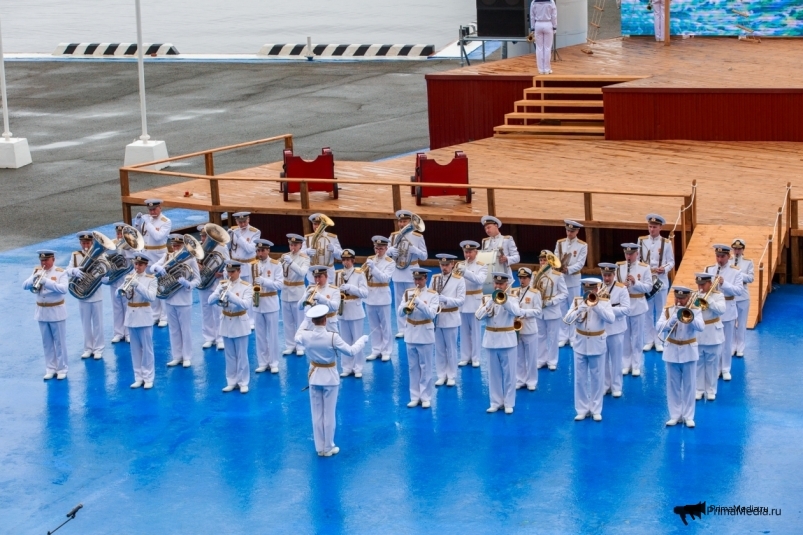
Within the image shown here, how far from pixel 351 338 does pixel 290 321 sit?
1.09 metres

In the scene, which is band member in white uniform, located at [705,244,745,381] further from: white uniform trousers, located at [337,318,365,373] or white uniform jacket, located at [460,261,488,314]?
white uniform trousers, located at [337,318,365,373]

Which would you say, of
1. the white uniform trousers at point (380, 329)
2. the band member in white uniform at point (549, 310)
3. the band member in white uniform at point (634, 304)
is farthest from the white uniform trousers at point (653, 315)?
the white uniform trousers at point (380, 329)

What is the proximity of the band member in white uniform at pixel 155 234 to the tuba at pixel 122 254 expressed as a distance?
102 cm

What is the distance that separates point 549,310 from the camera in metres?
17.3

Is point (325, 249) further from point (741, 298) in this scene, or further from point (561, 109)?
point (561, 109)

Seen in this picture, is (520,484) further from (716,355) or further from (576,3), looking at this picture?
(576,3)

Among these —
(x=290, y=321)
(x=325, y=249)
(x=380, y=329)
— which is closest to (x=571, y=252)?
(x=380, y=329)

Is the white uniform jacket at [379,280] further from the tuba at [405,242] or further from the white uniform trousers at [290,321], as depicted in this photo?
the white uniform trousers at [290,321]

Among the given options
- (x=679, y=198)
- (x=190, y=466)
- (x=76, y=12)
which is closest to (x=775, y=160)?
(x=679, y=198)

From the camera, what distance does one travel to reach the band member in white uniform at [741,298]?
17141 millimetres

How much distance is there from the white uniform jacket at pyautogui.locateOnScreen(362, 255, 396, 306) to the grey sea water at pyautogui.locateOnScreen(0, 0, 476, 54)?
102 feet

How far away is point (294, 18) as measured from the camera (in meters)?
59.2

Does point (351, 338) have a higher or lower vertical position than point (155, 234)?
lower

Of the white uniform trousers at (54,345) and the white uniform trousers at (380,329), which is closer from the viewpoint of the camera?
the white uniform trousers at (54,345)
